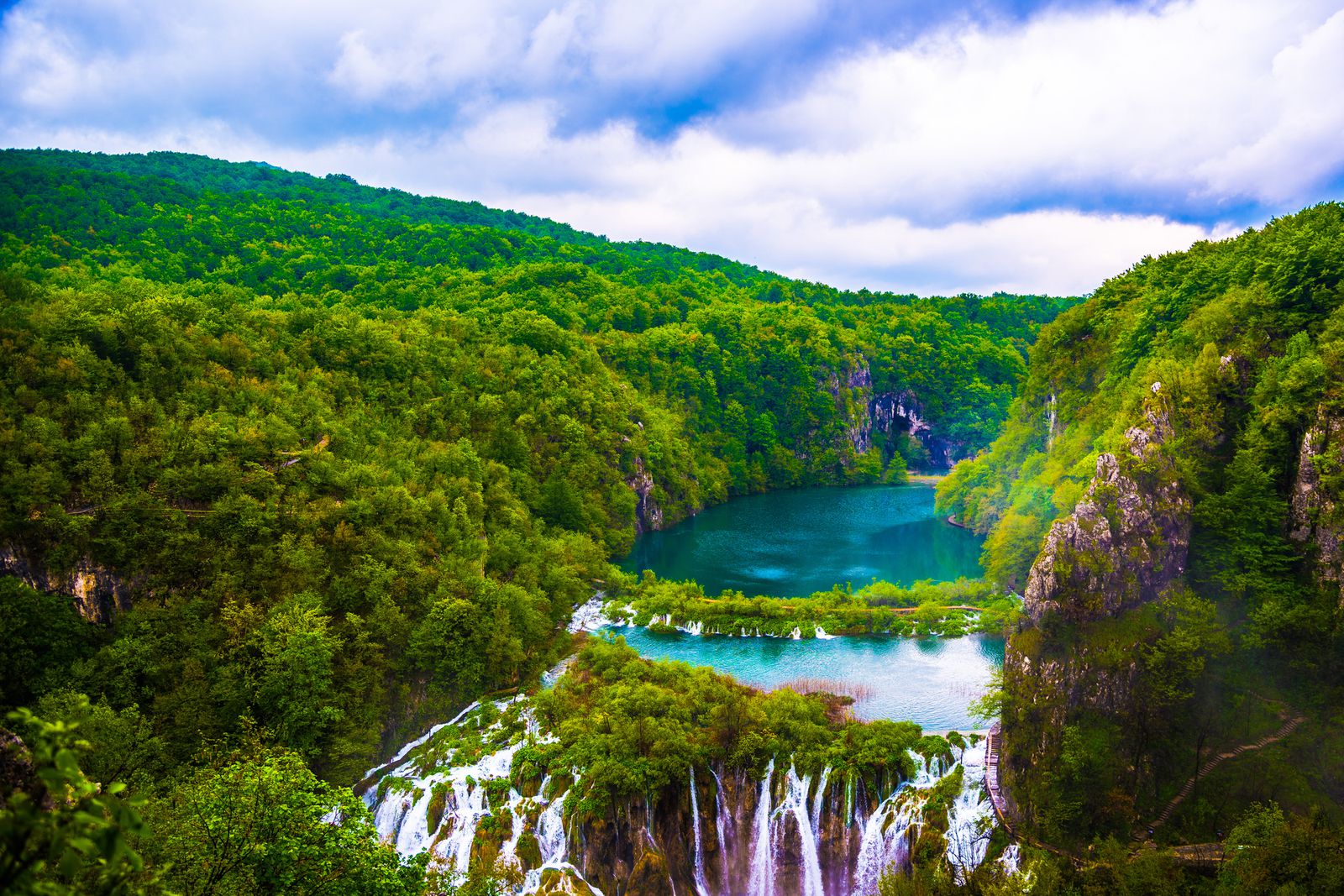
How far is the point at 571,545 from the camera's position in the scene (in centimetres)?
5106

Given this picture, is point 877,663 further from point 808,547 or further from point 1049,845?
point 808,547

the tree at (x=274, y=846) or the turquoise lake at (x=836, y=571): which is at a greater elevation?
the tree at (x=274, y=846)

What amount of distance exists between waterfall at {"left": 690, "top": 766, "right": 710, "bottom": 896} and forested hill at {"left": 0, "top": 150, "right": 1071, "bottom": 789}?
41.2ft

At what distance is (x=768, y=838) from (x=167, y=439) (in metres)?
29.0

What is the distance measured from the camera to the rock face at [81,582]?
27984 millimetres

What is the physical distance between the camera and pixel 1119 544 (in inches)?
1141

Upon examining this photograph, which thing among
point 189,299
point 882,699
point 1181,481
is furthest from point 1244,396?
point 189,299

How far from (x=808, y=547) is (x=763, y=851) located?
39002mm

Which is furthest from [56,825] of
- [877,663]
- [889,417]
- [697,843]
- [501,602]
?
[889,417]

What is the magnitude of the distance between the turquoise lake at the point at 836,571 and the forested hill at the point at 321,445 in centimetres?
527

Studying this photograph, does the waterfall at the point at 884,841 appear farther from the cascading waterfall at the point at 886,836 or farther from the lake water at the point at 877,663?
the lake water at the point at 877,663

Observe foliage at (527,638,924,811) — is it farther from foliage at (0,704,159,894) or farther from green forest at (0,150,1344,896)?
foliage at (0,704,159,894)

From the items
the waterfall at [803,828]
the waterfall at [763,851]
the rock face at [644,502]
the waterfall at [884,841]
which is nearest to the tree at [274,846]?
the waterfall at [763,851]

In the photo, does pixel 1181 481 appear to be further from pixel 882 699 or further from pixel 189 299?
pixel 189 299
